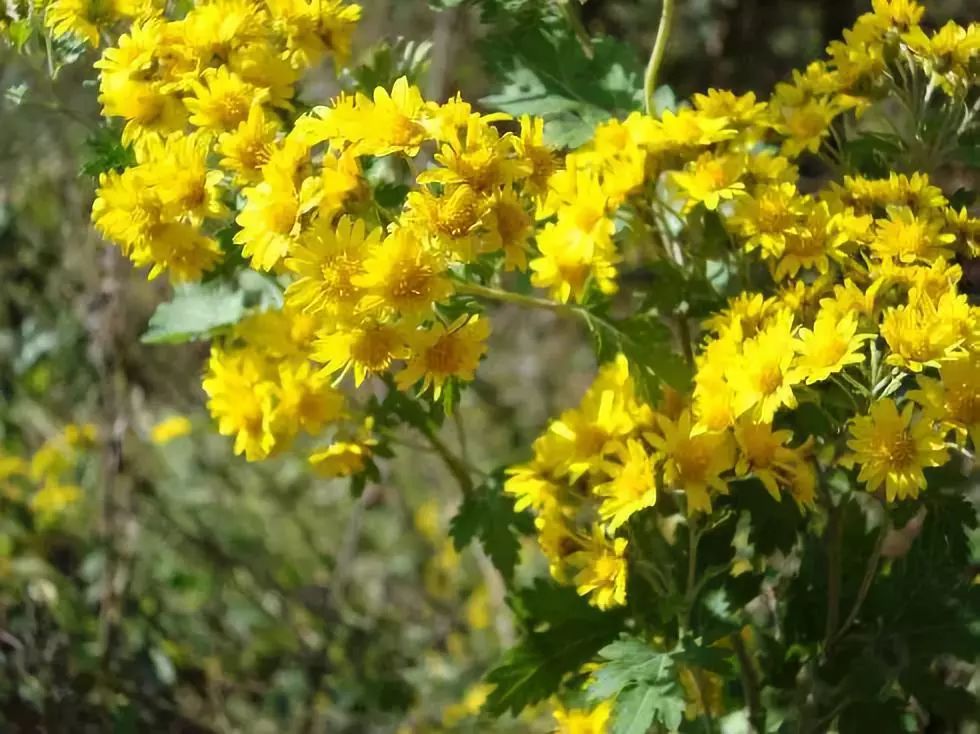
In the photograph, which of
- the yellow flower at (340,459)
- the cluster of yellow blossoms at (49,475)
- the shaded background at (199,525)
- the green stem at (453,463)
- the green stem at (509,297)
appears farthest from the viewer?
the cluster of yellow blossoms at (49,475)

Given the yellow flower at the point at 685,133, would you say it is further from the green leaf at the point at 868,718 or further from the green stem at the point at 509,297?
the green leaf at the point at 868,718

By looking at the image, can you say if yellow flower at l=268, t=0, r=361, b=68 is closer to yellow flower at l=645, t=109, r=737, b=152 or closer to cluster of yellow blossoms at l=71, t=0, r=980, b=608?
cluster of yellow blossoms at l=71, t=0, r=980, b=608

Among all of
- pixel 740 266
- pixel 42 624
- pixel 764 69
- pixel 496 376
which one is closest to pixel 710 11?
pixel 764 69

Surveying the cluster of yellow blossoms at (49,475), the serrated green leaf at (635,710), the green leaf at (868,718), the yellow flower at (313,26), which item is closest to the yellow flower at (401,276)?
Answer: the yellow flower at (313,26)

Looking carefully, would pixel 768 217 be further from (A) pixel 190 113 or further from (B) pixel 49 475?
(B) pixel 49 475

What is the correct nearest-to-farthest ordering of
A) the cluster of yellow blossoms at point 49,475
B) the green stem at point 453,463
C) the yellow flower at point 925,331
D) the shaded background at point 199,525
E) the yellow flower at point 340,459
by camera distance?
1. the yellow flower at point 925,331
2. the yellow flower at point 340,459
3. the green stem at point 453,463
4. the shaded background at point 199,525
5. the cluster of yellow blossoms at point 49,475

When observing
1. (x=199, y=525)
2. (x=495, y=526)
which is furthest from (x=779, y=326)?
(x=199, y=525)

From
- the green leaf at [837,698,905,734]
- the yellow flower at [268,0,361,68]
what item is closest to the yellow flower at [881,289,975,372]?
the green leaf at [837,698,905,734]
